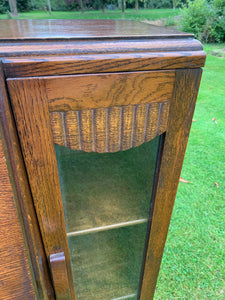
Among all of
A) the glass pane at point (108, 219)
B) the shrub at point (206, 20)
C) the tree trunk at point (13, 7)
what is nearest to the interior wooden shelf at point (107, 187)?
the glass pane at point (108, 219)

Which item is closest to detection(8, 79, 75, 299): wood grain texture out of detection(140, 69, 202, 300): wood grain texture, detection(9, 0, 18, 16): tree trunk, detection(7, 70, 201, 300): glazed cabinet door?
detection(7, 70, 201, 300): glazed cabinet door

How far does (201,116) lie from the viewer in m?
2.65

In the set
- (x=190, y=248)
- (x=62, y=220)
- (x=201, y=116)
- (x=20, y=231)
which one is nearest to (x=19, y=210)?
(x=20, y=231)

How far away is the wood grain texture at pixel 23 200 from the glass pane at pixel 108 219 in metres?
0.12

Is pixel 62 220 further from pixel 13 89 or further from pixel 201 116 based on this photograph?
pixel 201 116

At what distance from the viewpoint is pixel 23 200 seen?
0.44m

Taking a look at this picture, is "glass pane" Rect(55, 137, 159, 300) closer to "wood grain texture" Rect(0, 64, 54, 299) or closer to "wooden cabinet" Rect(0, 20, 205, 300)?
"wooden cabinet" Rect(0, 20, 205, 300)

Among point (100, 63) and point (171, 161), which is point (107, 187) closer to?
point (171, 161)

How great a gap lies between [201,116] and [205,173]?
1.00 m

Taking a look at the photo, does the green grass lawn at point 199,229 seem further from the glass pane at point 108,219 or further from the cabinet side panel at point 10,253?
the cabinet side panel at point 10,253

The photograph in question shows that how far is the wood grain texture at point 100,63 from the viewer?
371mm

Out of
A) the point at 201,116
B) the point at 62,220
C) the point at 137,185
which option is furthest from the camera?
the point at 201,116

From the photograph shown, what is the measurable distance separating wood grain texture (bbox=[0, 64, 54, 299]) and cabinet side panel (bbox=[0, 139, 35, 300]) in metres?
0.01

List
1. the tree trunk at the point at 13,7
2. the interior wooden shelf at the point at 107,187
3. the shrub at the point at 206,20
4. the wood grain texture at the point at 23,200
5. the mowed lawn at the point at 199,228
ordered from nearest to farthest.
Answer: the wood grain texture at the point at 23,200 < the interior wooden shelf at the point at 107,187 < the mowed lawn at the point at 199,228 < the shrub at the point at 206,20 < the tree trunk at the point at 13,7
